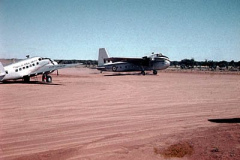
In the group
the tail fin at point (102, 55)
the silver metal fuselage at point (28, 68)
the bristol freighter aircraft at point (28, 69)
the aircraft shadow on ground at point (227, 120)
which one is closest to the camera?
the aircraft shadow on ground at point (227, 120)

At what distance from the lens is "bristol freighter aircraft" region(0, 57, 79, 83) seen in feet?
82.5

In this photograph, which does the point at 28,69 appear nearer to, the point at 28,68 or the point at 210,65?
the point at 28,68

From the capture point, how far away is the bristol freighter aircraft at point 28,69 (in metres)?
25.2

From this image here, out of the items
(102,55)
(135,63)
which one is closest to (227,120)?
(135,63)

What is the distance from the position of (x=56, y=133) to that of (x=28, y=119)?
8.22 ft

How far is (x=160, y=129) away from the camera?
9164mm

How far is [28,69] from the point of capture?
28172 mm

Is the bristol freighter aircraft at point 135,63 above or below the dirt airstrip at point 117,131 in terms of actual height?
above

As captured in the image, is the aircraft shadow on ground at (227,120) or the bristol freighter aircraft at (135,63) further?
the bristol freighter aircraft at (135,63)

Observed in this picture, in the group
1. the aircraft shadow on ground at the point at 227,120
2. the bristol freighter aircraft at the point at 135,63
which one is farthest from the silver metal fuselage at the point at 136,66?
the aircraft shadow on ground at the point at 227,120

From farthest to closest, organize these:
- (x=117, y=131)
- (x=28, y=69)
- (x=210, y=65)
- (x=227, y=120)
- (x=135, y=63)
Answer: (x=210, y=65), (x=135, y=63), (x=28, y=69), (x=227, y=120), (x=117, y=131)

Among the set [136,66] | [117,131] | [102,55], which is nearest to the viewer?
[117,131]

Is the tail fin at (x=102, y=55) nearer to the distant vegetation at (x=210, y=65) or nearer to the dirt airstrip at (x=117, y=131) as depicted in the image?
A: the dirt airstrip at (x=117, y=131)

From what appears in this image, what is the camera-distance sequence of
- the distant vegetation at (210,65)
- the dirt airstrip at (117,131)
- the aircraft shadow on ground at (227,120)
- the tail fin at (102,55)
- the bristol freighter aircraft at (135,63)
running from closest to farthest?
the dirt airstrip at (117,131)
the aircraft shadow on ground at (227,120)
the bristol freighter aircraft at (135,63)
the tail fin at (102,55)
the distant vegetation at (210,65)
